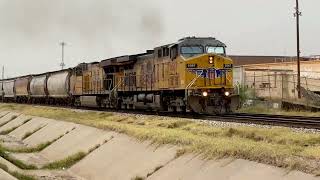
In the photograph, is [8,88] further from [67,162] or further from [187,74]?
[67,162]

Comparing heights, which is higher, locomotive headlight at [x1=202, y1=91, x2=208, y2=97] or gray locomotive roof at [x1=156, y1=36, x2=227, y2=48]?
gray locomotive roof at [x1=156, y1=36, x2=227, y2=48]

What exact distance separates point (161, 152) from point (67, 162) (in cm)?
526

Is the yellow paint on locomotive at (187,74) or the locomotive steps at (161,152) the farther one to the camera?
the yellow paint on locomotive at (187,74)

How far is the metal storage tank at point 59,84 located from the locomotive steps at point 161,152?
19942 mm

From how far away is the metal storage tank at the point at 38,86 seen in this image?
51.6 metres

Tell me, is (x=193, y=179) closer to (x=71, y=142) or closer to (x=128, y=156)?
(x=128, y=156)

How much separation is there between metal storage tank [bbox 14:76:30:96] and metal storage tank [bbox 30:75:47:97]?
1.86 metres

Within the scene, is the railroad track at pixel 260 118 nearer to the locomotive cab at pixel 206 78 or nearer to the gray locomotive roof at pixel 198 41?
the locomotive cab at pixel 206 78

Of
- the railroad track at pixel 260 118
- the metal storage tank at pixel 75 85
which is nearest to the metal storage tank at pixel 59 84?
the metal storage tank at pixel 75 85

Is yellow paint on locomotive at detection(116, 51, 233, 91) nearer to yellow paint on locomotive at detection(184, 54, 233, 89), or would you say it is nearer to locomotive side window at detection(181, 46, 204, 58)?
yellow paint on locomotive at detection(184, 54, 233, 89)

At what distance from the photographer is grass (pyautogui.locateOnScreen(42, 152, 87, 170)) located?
17.5m

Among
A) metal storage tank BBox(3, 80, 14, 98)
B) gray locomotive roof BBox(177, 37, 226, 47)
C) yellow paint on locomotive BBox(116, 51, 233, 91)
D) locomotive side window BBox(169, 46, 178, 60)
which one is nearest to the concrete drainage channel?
yellow paint on locomotive BBox(116, 51, 233, 91)

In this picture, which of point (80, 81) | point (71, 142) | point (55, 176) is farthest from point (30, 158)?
point (80, 81)

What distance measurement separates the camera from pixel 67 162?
58.3 ft
